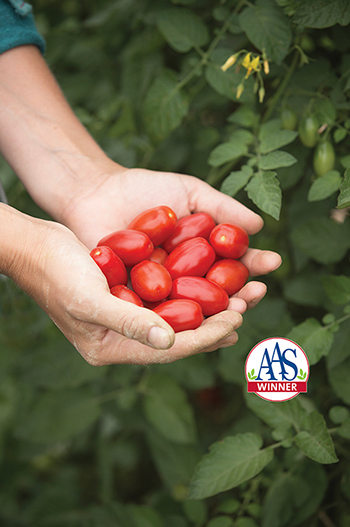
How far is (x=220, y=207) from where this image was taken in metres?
1.98

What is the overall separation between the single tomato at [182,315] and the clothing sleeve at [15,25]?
4.55 feet

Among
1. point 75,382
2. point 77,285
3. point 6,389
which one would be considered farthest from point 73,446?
point 77,285

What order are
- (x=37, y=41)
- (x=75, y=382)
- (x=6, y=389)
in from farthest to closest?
(x=6, y=389) → (x=75, y=382) → (x=37, y=41)

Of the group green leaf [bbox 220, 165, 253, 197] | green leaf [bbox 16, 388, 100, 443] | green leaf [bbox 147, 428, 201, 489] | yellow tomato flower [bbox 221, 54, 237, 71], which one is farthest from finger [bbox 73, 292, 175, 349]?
green leaf [bbox 147, 428, 201, 489]

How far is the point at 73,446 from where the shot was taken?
128 inches

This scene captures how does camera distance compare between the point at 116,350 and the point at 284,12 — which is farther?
the point at 284,12

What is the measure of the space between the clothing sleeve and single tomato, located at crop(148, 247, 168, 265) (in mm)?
1115

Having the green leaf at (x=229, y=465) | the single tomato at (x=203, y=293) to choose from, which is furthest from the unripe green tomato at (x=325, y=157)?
Answer: the green leaf at (x=229, y=465)

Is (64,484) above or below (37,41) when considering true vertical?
below

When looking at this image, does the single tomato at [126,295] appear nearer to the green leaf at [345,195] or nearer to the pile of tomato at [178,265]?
the pile of tomato at [178,265]

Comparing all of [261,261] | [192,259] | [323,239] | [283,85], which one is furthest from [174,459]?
[283,85]

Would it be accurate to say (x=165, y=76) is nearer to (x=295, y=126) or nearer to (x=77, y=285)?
(x=295, y=126)

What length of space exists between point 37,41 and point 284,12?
1.13 m

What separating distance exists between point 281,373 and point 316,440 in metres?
0.25
